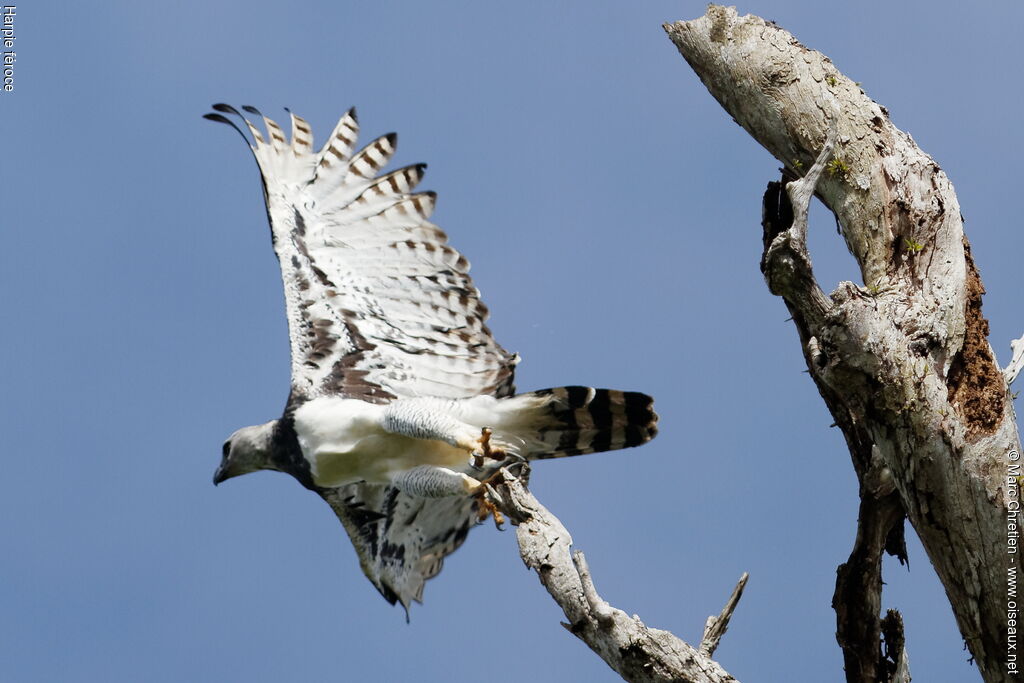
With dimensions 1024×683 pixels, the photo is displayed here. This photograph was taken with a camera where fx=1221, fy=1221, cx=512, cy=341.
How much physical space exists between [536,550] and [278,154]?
3954 mm

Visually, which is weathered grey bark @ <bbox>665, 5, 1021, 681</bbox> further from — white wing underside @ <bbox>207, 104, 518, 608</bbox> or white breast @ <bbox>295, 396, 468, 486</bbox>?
white breast @ <bbox>295, 396, 468, 486</bbox>

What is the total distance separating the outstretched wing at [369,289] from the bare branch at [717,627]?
2.58 m

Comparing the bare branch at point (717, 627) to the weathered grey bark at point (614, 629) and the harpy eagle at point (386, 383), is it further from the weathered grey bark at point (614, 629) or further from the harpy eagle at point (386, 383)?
the harpy eagle at point (386, 383)

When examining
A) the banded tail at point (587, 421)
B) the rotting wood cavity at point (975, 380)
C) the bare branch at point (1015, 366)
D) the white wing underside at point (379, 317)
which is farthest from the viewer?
the white wing underside at point (379, 317)

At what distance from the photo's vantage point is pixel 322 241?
8.14m

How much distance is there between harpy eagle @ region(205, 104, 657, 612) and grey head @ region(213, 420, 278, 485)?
0.04ft

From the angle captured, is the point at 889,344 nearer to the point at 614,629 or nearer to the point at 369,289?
the point at 614,629

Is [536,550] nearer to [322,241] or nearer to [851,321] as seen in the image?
[851,321]

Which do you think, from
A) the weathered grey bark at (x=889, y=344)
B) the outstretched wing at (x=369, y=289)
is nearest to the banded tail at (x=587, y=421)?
the outstretched wing at (x=369, y=289)

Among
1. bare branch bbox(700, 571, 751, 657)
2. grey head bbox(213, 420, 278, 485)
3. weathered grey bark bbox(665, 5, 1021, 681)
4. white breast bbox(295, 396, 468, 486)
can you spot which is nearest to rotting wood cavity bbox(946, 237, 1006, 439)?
weathered grey bark bbox(665, 5, 1021, 681)

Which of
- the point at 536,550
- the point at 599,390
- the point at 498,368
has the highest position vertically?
the point at 498,368

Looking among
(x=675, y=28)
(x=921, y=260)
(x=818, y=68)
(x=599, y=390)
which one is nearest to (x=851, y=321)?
(x=921, y=260)

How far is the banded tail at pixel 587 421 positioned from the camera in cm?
683

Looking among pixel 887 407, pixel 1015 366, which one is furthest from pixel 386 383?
pixel 1015 366
